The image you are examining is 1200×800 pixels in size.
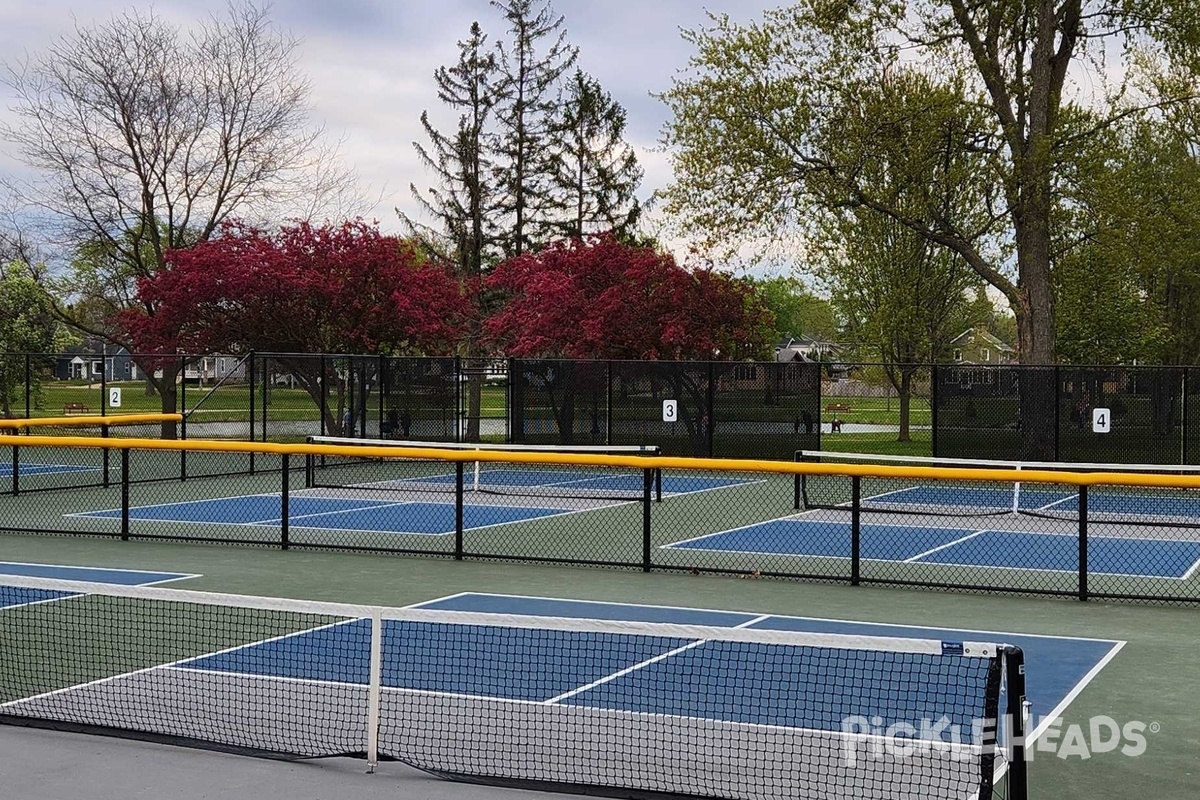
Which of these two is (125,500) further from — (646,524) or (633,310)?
(633,310)

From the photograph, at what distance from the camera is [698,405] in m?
27.7

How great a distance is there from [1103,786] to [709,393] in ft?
67.0

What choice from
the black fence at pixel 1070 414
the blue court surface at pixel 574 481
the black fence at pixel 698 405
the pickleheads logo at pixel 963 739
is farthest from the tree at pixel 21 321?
the pickleheads logo at pixel 963 739

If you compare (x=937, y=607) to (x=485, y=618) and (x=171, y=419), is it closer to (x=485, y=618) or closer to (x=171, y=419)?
(x=485, y=618)

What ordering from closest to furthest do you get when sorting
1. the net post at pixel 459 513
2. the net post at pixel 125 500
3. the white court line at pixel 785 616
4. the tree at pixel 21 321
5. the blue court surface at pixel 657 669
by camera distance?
the blue court surface at pixel 657 669, the white court line at pixel 785 616, the net post at pixel 459 513, the net post at pixel 125 500, the tree at pixel 21 321

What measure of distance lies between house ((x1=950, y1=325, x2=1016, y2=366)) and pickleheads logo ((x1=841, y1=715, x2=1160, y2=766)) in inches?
1686

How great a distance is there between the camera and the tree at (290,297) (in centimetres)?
3303

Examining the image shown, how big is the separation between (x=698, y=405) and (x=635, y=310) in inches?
227

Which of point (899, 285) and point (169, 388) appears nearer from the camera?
point (169, 388)

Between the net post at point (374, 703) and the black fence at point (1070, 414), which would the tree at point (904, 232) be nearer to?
the black fence at point (1070, 414)

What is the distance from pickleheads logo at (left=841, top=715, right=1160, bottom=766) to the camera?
23.1 ft

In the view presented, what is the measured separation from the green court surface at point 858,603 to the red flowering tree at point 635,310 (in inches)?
704

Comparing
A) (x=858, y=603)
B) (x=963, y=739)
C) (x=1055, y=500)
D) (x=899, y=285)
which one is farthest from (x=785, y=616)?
(x=899, y=285)

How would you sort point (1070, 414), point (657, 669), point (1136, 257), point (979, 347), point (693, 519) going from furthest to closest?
point (979, 347) < point (1136, 257) < point (1070, 414) < point (693, 519) < point (657, 669)
